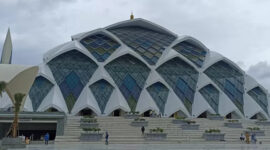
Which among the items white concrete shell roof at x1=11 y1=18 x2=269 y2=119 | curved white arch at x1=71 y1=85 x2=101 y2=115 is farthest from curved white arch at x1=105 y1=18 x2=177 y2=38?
curved white arch at x1=71 y1=85 x2=101 y2=115

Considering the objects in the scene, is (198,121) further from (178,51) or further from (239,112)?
(178,51)

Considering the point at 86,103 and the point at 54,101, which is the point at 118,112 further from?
the point at 54,101

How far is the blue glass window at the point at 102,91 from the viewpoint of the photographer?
34.3 metres

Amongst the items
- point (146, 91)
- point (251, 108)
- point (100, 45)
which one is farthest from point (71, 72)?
point (251, 108)

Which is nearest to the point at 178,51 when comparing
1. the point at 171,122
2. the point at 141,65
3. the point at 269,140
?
the point at 141,65

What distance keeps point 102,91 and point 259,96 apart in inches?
920

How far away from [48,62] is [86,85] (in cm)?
634

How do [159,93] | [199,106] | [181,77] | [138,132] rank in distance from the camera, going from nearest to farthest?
1. [138,132]
2. [199,106]
3. [159,93]
4. [181,77]

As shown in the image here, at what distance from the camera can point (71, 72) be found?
36750 mm

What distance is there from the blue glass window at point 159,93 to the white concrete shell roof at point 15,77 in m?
18.6

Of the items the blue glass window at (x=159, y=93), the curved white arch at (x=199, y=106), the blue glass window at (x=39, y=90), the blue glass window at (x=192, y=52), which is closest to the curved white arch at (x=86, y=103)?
the blue glass window at (x=39, y=90)

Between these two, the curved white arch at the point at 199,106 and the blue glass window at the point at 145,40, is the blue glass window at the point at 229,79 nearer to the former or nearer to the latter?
the curved white arch at the point at 199,106

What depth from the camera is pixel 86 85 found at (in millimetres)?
35344

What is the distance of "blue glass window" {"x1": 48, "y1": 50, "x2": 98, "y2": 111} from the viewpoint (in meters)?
34.8
